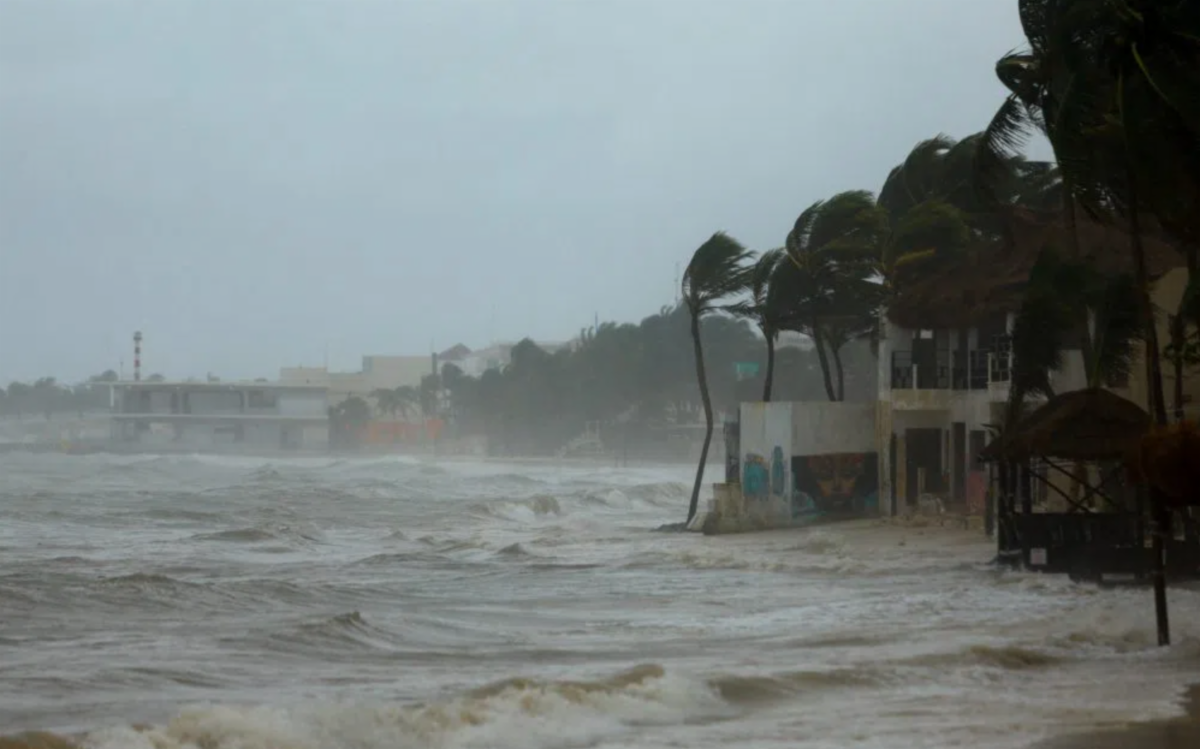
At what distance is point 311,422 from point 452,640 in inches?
5607

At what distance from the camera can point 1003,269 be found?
32.4 meters

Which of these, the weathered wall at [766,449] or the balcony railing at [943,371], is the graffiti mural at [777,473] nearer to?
the weathered wall at [766,449]

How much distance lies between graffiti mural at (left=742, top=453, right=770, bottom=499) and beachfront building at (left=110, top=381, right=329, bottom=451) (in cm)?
12256

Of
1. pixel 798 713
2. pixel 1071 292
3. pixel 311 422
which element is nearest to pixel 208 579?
pixel 1071 292

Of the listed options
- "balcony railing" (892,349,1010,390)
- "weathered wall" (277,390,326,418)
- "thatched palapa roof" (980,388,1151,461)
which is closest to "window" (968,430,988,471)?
"balcony railing" (892,349,1010,390)

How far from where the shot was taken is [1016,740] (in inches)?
451

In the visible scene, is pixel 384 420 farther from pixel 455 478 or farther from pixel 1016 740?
pixel 1016 740

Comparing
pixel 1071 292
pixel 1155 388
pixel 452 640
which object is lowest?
pixel 452 640

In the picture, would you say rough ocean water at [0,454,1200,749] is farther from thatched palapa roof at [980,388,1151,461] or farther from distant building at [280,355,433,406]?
distant building at [280,355,433,406]

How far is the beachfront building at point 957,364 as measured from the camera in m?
30.9

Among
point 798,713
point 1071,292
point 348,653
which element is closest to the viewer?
point 798,713

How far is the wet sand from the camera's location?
11.2 m

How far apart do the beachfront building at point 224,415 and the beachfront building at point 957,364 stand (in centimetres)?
12270

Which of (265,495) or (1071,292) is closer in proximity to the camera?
(1071,292)
